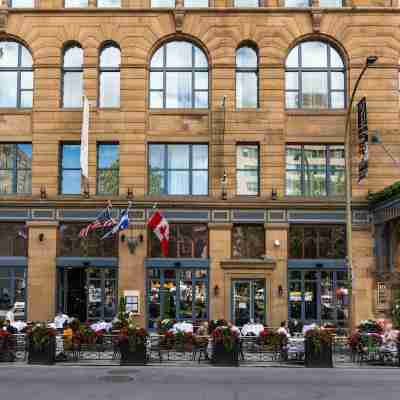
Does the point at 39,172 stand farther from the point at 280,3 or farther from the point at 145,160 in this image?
the point at 280,3

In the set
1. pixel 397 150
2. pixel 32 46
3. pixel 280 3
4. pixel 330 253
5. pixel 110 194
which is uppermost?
pixel 280 3

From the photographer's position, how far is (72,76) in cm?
3077

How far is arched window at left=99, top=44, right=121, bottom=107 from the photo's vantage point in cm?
3053

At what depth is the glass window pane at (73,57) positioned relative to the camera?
30.7 m

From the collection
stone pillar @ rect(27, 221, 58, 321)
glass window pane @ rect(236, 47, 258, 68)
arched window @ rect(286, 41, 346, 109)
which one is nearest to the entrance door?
stone pillar @ rect(27, 221, 58, 321)

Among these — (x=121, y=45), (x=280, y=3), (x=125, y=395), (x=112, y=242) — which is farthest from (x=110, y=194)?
(x=125, y=395)

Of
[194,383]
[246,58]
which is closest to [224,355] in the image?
[194,383]

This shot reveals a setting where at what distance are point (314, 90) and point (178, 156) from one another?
22.6 ft

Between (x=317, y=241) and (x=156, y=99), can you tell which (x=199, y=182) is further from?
(x=317, y=241)

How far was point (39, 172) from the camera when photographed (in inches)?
1175

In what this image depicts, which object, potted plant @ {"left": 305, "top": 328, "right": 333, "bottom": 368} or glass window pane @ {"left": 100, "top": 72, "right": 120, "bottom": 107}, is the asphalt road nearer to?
potted plant @ {"left": 305, "top": 328, "right": 333, "bottom": 368}

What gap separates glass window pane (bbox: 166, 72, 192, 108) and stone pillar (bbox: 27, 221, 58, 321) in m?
7.64

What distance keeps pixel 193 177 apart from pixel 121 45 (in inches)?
269

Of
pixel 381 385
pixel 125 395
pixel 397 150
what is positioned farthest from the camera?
pixel 397 150
